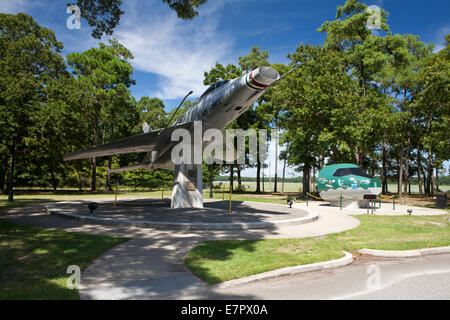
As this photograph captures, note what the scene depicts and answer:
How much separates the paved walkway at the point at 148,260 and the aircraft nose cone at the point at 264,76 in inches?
211

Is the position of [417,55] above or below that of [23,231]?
above

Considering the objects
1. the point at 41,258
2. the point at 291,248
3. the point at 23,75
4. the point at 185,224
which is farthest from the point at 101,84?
the point at 291,248

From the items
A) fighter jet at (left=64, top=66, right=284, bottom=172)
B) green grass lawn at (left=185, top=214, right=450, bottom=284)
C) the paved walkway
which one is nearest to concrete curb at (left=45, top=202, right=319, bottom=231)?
the paved walkway

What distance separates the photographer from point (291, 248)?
22.6 ft

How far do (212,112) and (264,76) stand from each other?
376cm

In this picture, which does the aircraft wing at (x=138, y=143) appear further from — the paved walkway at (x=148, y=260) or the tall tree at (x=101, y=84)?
the tall tree at (x=101, y=84)

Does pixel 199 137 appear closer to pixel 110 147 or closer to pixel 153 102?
pixel 110 147

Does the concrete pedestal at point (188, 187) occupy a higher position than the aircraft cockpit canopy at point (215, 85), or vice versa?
the aircraft cockpit canopy at point (215, 85)

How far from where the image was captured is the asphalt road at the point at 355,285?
402cm

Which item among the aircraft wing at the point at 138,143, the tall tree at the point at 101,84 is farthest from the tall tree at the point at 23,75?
the aircraft wing at the point at 138,143
